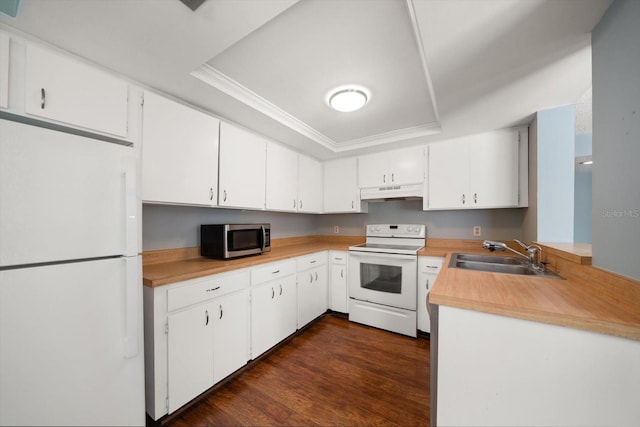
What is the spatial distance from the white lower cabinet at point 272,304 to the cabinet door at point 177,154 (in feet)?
2.67

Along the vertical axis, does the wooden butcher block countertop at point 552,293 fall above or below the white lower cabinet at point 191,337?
above

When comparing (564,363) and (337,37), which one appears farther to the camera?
(337,37)

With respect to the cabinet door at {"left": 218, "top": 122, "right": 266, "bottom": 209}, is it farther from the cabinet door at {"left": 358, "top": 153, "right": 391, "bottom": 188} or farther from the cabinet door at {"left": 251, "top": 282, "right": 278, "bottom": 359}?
the cabinet door at {"left": 358, "top": 153, "right": 391, "bottom": 188}

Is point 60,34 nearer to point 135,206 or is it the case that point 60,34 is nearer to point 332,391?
point 135,206

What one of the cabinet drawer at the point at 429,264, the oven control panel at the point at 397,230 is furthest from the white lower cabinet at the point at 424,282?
the oven control panel at the point at 397,230

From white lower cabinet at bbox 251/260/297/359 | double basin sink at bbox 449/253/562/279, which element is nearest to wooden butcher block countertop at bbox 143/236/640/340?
double basin sink at bbox 449/253/562/279

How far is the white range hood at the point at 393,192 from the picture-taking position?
9.15 feet

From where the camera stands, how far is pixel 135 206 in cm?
117

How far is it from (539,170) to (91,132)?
314cm

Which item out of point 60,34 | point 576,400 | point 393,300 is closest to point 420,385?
point 393,300

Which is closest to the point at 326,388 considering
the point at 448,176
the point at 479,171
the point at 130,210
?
the point at 130,210

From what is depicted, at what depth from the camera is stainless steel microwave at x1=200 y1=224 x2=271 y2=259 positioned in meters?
1.99

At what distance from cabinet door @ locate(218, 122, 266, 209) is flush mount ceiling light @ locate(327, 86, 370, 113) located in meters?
0.90

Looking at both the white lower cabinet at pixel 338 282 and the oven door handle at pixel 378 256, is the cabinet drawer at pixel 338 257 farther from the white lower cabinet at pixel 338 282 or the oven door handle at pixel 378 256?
the oven door handle at pixel 378 256
